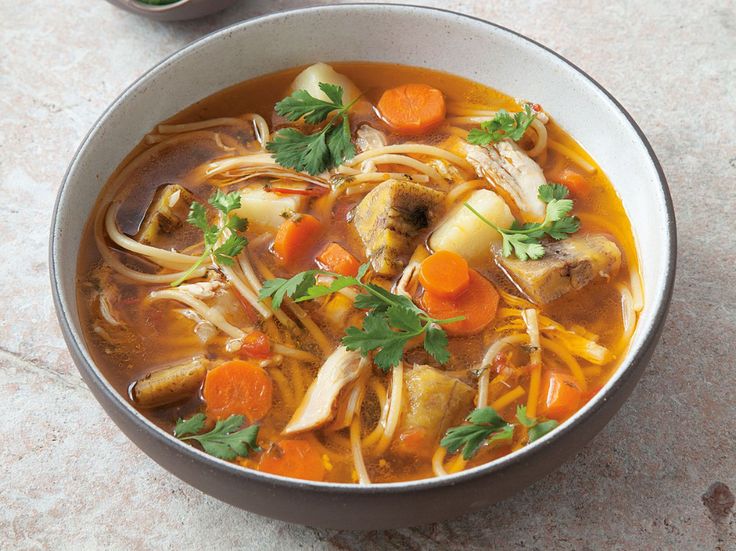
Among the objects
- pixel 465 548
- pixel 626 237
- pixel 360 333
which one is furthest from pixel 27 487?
pixel 626 237

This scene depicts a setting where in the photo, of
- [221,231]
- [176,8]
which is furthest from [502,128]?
[176,8]

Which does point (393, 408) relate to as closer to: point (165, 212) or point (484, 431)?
point (484, 431)

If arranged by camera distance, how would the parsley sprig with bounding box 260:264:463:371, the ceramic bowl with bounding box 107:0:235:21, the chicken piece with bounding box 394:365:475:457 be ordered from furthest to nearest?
1. the ceramic bowl with bounding box 107:0:235:21
2. the parsley sprig with bounding box 260:264:463:371
3. the chicken piece with bounding box 394:365:475:457

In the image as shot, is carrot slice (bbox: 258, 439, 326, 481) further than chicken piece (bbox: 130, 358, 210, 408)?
No

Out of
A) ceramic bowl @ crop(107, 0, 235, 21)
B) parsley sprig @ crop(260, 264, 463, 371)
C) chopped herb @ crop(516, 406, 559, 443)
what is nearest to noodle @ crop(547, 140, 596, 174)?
parsley sprig @ crop(260, 264, 463, 371)

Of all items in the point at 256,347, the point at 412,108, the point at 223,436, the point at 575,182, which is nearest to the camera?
the point at 223,436

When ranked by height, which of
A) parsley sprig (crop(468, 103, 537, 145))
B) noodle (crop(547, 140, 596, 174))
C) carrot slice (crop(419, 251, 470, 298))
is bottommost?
carrot slice (crop(419, 251, 470, 298))

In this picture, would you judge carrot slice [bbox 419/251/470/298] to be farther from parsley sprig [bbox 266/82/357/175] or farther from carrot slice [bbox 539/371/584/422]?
parsley sprig [bbox 266/82/357/175]
